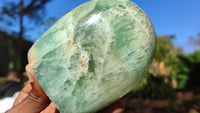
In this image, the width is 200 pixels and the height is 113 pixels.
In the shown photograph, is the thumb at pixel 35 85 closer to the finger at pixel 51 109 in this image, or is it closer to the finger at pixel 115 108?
the finger at pixel 51 109

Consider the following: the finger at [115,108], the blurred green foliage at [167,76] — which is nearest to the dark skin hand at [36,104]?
the finger at [115,108]

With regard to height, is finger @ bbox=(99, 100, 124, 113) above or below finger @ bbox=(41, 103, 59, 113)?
above

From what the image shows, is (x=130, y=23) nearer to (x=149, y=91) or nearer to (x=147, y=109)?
(x=147, y=109)

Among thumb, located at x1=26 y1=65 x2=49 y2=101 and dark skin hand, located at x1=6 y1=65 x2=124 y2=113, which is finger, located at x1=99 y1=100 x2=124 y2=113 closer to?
dark skin hand, located at x1=6 y1=65 x2=124 y2=113

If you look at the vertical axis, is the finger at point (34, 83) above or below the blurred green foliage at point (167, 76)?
above

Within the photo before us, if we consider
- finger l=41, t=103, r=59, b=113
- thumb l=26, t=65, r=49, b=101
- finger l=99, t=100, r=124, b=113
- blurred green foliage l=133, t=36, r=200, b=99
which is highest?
thumb l=26, t=65, r=49, b=101

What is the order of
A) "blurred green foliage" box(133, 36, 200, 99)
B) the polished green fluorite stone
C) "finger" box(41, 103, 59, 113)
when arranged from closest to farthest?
1. the polished green fluorite stone
2. "finger" box(41, 103, 59, 113)
3. "blurred green foliage" box(133, 36, 200, 99)

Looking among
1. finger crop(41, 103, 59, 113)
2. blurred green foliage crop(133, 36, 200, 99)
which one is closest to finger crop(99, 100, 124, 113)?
finger crop(41, 103, 59, 113)

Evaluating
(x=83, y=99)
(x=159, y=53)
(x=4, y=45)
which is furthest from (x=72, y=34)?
(x=4, y=45)
